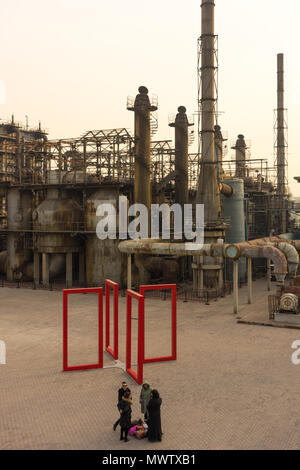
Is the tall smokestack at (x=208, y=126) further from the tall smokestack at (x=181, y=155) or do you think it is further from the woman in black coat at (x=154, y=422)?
the woman in black coat at (x=154, y=422)

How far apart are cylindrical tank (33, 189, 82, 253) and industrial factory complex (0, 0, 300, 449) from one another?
0.32ft

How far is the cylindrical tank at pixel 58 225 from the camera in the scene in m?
38.0

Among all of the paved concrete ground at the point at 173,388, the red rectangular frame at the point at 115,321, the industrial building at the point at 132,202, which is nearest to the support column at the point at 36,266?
the industrial building at the point at 132,202

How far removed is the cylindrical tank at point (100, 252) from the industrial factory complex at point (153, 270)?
9cm

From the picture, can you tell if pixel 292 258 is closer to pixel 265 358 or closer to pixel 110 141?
pixel 265 358

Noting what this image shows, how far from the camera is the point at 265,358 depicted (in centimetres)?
1848

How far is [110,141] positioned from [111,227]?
26.8ft

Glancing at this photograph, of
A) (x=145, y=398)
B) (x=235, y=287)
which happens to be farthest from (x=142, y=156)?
(x=145, y=398)

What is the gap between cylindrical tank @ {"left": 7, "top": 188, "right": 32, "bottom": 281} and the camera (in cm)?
4112

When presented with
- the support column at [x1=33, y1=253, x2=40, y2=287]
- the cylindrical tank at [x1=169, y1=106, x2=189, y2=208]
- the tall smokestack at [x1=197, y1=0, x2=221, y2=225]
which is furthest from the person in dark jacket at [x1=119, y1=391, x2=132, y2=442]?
the cylindrical tank at [x1=169, y1=106, x2=189, y2=208]

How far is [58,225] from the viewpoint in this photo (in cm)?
3812

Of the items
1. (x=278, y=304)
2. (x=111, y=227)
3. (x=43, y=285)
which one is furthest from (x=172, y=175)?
(x=278, y=304)

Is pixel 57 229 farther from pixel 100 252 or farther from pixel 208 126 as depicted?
pixel 208 126

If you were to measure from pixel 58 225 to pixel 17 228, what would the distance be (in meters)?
5.65
